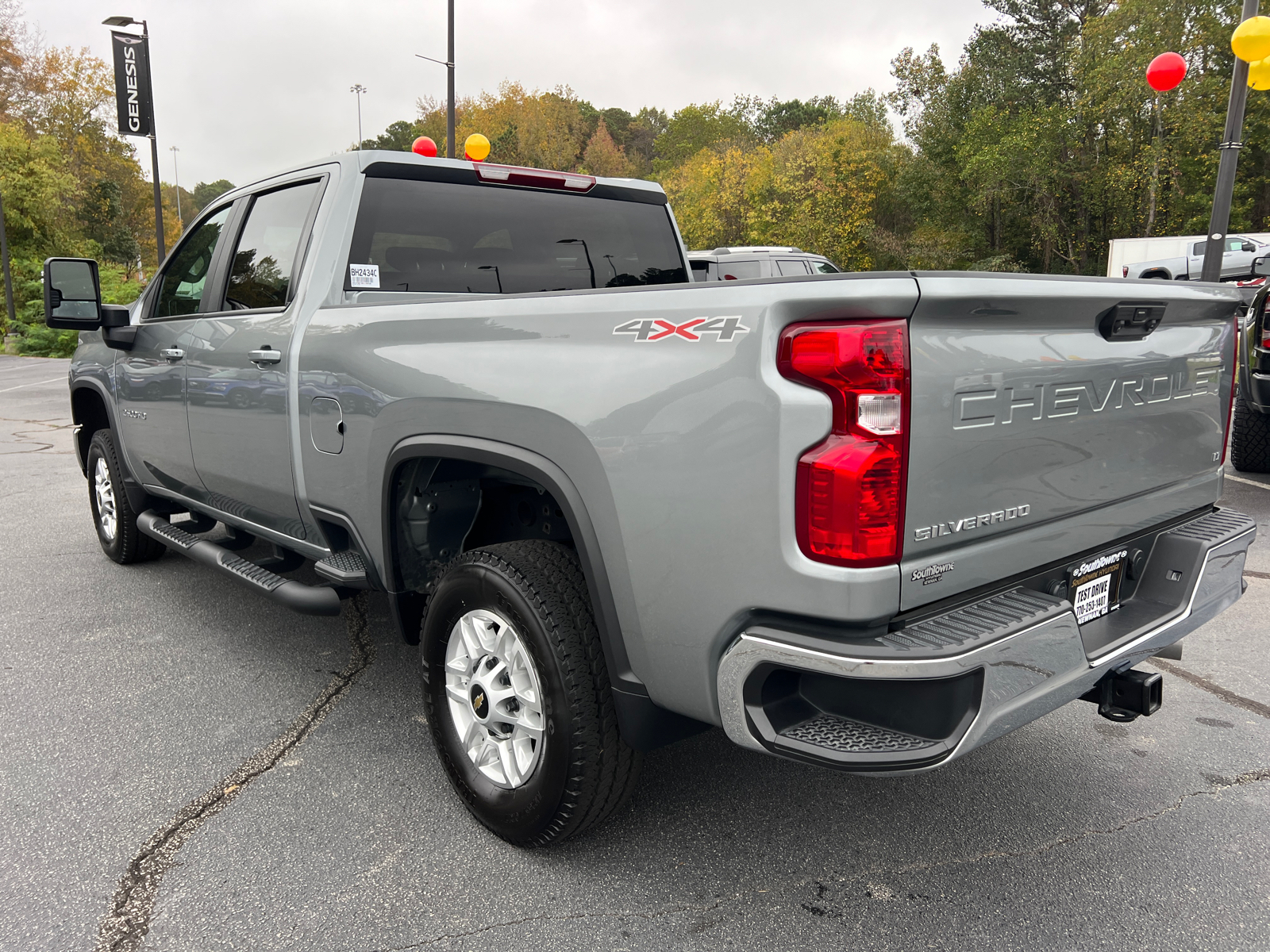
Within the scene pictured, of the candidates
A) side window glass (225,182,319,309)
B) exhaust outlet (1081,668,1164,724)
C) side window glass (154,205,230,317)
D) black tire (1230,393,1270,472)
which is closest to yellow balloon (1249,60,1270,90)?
black tire (1230,393,1270,472)

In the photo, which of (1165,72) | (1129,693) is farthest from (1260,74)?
(1129,693)

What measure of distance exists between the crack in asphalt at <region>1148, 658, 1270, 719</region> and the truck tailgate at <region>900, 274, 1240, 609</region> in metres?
1.29

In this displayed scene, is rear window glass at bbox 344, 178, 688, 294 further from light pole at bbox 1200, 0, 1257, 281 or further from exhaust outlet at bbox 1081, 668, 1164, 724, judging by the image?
light pole at bbox 1200, 0, 1257, 281

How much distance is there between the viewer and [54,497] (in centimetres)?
732

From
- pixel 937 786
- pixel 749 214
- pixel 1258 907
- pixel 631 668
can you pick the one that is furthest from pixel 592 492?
pixel 749 214

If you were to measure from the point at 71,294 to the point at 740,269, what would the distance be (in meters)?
11.2

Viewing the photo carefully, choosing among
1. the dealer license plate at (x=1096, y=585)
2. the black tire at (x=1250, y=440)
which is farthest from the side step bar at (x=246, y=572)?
the black tire at (x=1250, y=440)

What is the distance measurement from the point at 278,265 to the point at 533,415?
182 centimetres

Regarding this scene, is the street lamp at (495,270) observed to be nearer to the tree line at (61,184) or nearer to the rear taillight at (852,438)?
the rear taillight at (852,438)

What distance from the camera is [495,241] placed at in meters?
3.60

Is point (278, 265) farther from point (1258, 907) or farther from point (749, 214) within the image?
point (749, 214)

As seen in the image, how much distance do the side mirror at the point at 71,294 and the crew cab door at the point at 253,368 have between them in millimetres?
735

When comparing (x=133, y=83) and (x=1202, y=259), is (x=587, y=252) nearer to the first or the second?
(x=133, y=83)

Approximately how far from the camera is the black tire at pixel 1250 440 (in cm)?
703
